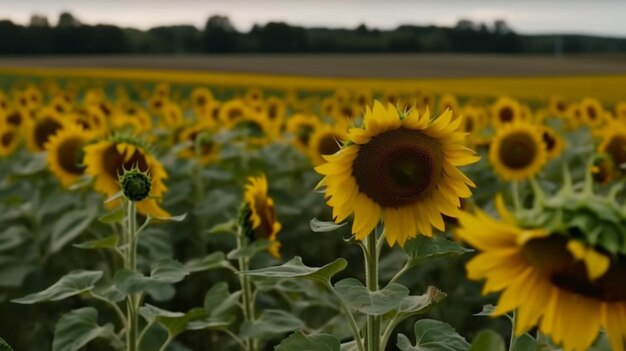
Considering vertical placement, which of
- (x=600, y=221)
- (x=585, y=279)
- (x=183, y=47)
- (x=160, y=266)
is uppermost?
(x=600, y=221)

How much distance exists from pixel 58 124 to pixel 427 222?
454cm

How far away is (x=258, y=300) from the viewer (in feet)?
15.0

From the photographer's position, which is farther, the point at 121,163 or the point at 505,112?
the point at 505,112

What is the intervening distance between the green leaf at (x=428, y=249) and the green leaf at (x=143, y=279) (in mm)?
695

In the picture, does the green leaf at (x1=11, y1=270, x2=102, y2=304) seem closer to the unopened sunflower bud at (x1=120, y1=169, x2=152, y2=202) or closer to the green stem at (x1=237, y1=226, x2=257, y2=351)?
the unopened sunflower bud at (x1=120, y1=169, x2=152, y2=202)

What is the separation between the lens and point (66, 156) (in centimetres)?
514

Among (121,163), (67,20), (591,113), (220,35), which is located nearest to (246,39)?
(220,35)

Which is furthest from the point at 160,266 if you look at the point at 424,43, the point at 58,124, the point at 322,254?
the point at 424,43

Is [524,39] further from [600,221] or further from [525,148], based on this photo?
[600,221]

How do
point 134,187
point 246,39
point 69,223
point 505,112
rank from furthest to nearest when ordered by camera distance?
point 246,39
point 505,112
point 69,223
point 134,187

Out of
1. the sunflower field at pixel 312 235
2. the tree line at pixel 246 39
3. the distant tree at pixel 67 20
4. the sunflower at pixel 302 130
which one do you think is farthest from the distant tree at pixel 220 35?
the sunflower at pixel 302 130

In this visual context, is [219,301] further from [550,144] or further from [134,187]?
[550,144]

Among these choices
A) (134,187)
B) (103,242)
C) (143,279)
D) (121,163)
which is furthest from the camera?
(121,163)

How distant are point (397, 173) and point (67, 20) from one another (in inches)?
2147
